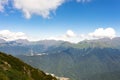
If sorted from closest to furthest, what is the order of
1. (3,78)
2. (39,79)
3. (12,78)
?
(3,78)
(12,78)
(39,79)

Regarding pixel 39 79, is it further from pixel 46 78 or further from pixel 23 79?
pixel 23 79

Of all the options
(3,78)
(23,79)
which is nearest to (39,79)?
(23,79)

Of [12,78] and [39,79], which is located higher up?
[12,78]

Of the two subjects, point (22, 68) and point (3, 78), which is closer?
point (3, 78)

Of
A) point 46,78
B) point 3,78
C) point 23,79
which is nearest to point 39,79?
point 46,78

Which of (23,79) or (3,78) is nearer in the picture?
(3,78)

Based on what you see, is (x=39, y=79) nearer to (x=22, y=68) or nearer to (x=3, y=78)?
(x=22, y=68)

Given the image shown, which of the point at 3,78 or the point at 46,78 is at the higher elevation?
the point at 3,78

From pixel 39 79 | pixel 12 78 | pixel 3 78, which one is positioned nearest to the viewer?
pixel 3 78
